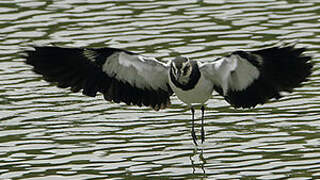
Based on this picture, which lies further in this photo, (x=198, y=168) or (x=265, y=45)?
(x=265, y=45)

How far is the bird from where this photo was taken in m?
13.2

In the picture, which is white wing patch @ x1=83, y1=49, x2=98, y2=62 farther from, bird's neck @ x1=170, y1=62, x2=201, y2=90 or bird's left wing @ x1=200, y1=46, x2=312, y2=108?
bird's left wing @ x1=200, y1=46, x2=312, y2=108

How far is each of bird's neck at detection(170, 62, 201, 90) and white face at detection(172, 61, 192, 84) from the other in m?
0.05

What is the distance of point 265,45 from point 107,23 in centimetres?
314

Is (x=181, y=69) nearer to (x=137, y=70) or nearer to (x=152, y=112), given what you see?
(x=137, y=70)

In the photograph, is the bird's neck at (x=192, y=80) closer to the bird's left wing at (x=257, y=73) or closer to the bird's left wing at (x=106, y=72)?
the bird's left wing at (x=257, y=73)

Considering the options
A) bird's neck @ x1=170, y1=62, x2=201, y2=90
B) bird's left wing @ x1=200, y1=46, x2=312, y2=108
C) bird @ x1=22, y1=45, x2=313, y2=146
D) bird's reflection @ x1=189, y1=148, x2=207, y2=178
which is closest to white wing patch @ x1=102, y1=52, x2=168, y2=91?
bird @ x1=22, y1=45, x2=313, y2=146

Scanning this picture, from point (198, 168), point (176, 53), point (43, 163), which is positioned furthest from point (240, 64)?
point (176, 53)

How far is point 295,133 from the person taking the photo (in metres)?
14.1

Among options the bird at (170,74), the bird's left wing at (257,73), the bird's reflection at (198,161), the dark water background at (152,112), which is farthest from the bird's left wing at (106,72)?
the bird's reflection at (198,161)

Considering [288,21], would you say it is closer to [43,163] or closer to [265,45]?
[265,45]

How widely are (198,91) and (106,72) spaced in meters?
1.19

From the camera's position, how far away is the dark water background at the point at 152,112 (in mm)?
13148

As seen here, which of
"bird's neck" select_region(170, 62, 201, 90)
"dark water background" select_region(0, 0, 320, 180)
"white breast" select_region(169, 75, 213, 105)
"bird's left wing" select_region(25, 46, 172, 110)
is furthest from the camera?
"bird's left wing" select_region(25, 46, 172, 110)
